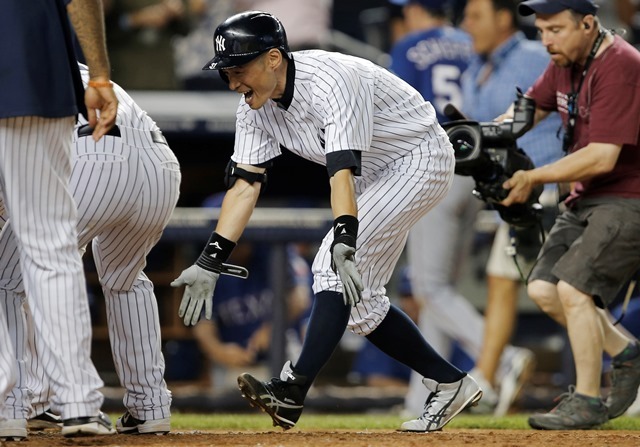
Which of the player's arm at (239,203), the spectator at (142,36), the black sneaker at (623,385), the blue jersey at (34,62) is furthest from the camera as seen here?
the spectator at (142,36)

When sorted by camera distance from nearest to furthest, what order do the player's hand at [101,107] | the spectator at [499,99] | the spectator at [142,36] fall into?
the player's hand at [101,107], the spectator at [499,99], the spectator at [142,36]

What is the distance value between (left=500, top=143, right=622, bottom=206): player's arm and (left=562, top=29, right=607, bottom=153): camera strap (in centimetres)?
23

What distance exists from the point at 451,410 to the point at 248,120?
4.53ft

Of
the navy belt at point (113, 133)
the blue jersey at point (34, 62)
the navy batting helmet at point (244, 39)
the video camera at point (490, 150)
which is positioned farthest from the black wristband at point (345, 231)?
the video camera at point (490, 150)

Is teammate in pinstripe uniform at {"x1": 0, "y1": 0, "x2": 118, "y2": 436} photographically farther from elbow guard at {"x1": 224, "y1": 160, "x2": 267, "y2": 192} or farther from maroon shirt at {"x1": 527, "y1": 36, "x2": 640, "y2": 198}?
maroon shirt at {"x1": 527, "y1": 36, "x2": 640, "y2": 198}

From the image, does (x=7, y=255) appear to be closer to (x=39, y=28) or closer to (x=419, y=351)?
(x=39, y=28)

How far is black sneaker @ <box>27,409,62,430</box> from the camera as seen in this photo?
5161 millimetres

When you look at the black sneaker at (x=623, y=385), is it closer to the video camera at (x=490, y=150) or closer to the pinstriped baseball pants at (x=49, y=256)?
the video camera at (x=490, y=150)

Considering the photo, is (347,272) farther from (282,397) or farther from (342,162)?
(282,397)

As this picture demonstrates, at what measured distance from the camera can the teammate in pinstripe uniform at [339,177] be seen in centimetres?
437

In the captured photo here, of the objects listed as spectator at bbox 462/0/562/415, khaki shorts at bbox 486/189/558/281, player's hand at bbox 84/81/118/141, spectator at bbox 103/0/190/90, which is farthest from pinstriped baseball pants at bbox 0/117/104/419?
spectator at bbox 103/0/190/90

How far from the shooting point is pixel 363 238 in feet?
15.3

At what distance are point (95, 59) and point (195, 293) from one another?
1.03 m

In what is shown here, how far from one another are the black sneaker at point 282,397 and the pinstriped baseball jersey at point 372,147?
1.17ft
